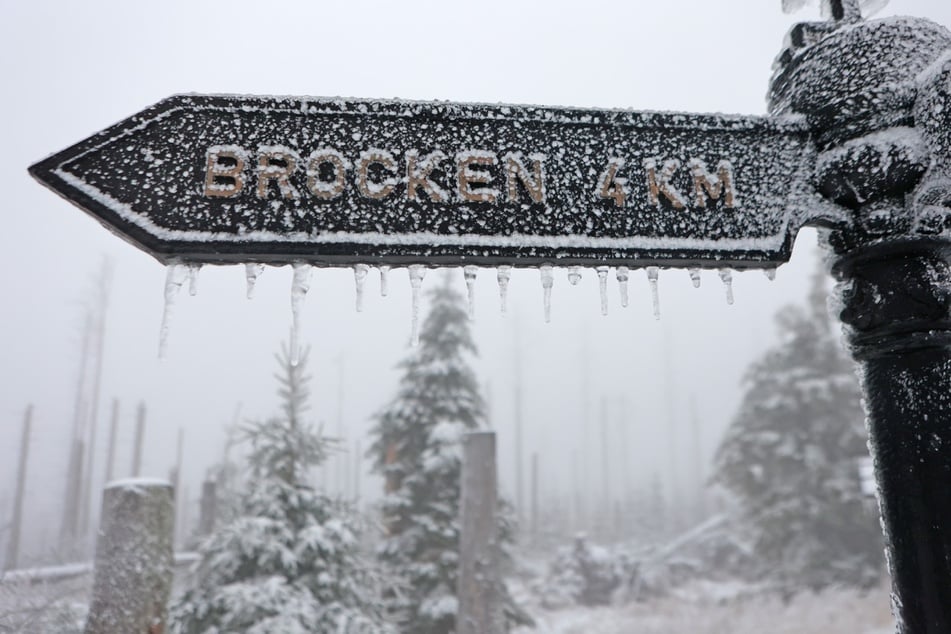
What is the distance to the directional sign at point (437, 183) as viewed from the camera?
1485 mm

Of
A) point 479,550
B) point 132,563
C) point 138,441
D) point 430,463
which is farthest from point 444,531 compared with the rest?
point 138,441

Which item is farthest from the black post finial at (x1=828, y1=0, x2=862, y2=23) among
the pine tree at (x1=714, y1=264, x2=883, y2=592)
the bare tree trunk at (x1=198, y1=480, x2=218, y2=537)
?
the pine tree at (x1=714, y1=264, x2=883, y2=592)

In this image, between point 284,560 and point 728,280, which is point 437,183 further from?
point 284,560

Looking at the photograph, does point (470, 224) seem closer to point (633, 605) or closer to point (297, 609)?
point (297, 609)

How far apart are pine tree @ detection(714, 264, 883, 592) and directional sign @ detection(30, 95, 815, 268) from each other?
1486 cm

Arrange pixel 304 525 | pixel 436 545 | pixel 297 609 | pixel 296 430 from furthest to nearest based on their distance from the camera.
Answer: pixel 436 545 < pixel 296 430 < pixel 304 525 < pixel 297 609

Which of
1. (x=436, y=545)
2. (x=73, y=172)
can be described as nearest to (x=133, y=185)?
(x=73, y=172)

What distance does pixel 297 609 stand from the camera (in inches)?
199

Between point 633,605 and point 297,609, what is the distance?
13.5m

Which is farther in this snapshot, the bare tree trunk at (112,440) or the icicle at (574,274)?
the bare tree trunk at (112,440)

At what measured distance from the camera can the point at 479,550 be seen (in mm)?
6668

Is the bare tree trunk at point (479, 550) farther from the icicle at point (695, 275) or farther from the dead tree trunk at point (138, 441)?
the dead tree trunk at point (138, 441)

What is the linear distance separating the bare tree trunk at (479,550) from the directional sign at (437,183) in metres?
5.41

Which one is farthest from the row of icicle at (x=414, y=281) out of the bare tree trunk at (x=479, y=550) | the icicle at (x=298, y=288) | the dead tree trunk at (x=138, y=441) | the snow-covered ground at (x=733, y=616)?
the dead tree trunk at (x=138, y=441)
